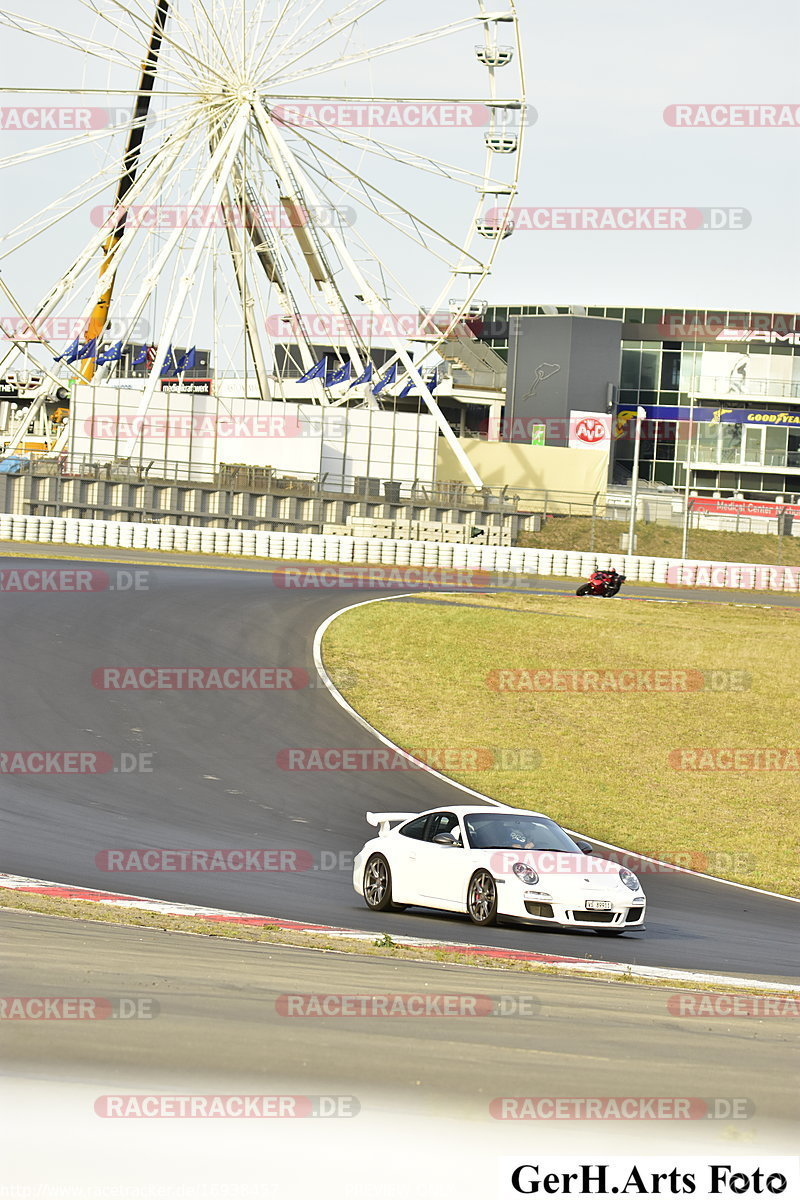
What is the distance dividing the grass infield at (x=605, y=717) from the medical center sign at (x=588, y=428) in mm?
50524

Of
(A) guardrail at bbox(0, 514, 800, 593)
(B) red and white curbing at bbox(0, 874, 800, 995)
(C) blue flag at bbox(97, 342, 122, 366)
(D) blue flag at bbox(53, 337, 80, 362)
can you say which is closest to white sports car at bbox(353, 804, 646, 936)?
(B) red and white curbing at bbox(0, 874, 800, 995)

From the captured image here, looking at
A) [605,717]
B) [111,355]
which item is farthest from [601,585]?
[111,355]

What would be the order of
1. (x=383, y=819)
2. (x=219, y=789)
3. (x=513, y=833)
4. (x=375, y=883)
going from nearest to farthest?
1. (x=513, y=833)
2. (x=375, y=883)
3. (x=383, y=819)
4. (x=219, y=789)

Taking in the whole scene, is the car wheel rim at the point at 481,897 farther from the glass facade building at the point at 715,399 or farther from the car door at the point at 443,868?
the glass facade building at the point at 715,399

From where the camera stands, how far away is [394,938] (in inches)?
434

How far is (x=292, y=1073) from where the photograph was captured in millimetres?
4879

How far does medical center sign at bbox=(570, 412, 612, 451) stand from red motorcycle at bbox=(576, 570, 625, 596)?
40786 millimetres

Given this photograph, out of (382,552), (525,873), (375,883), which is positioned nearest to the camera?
(525,873)

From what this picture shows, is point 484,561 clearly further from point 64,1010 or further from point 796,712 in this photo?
point 64,1010

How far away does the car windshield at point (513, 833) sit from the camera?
43.8ft

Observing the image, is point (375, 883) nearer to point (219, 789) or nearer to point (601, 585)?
point (219, 789)

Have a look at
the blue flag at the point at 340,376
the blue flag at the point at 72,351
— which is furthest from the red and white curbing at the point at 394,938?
the blue flag at the point at 340,376

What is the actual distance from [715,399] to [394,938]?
90.9 meters

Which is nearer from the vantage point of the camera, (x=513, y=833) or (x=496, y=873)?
(x=496, y=873)
